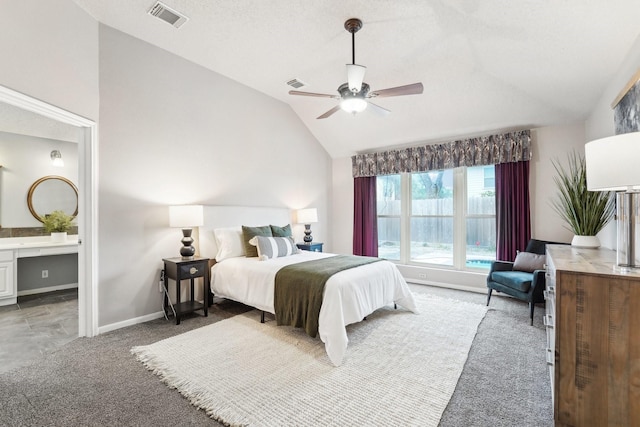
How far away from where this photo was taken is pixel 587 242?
112 inches

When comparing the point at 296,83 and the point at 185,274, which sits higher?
the point at 296,83

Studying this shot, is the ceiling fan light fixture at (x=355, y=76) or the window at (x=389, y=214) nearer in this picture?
the ceiling fan light fixture at (x=355, y=76)

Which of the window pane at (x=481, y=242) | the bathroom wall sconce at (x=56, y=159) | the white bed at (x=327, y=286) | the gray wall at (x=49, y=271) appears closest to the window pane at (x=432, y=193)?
the window pane at (x=481, y=242)

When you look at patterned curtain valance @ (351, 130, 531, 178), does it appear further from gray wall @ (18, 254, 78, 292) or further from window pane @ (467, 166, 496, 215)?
gray wall @ (18, 254, 78, 292)

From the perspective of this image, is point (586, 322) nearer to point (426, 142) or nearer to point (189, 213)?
point (189, 213)

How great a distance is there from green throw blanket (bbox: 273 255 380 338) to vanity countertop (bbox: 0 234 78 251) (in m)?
3.66

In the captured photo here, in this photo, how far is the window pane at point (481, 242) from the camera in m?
4.77

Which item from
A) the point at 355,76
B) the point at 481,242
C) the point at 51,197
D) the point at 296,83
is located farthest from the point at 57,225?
the point at 481,242

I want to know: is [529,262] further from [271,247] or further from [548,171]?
[271,247]

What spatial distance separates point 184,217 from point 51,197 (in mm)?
3114

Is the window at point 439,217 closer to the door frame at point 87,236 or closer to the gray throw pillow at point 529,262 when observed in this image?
the gray throw pillow at point 529,262

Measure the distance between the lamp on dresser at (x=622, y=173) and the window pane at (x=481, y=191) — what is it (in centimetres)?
309

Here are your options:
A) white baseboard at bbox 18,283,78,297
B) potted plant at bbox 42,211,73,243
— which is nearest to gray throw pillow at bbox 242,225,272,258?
potted plant at bbox 42,211,73,243

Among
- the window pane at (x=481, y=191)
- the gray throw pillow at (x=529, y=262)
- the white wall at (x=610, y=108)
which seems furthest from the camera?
the window pane at (x=481, y=191)
